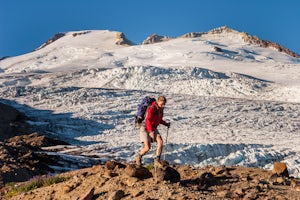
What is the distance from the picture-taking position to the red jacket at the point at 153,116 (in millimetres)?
8234

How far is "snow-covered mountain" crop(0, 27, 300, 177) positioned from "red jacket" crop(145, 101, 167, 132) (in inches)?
538

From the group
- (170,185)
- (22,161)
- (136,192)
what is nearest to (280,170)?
(170,185)

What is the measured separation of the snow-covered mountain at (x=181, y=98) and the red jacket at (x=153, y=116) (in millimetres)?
13654

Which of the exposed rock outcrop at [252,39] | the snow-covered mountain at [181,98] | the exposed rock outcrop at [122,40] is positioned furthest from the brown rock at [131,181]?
the exposed rock outcrop at [122,40]

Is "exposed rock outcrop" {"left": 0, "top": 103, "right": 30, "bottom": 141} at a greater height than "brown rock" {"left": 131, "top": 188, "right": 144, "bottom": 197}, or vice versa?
"exposed rock outcrop" {"left": 0, "top": 103, "right": 30, "bottom": 141}

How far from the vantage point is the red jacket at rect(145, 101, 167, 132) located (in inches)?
324

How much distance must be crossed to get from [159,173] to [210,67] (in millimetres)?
50377

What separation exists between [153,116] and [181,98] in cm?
3280

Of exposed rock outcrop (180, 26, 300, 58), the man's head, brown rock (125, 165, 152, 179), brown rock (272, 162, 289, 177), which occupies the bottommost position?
brown rock (272, 162, 289, 177)

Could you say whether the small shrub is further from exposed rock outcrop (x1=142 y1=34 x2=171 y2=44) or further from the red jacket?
exposed rock outcrop (x1=142 y1=34 x2=171 y2=44)

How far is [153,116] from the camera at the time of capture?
8297mm

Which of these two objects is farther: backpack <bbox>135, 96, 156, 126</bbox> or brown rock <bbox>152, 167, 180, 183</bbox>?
backpack <bbox>135, 96, 156, 126</bbox>

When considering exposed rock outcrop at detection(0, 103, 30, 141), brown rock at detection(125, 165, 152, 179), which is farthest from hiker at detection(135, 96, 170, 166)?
exposed rock outcrop at detection(0, 103, 30, 141)

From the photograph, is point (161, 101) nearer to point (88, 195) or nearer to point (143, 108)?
point (143, 108)
